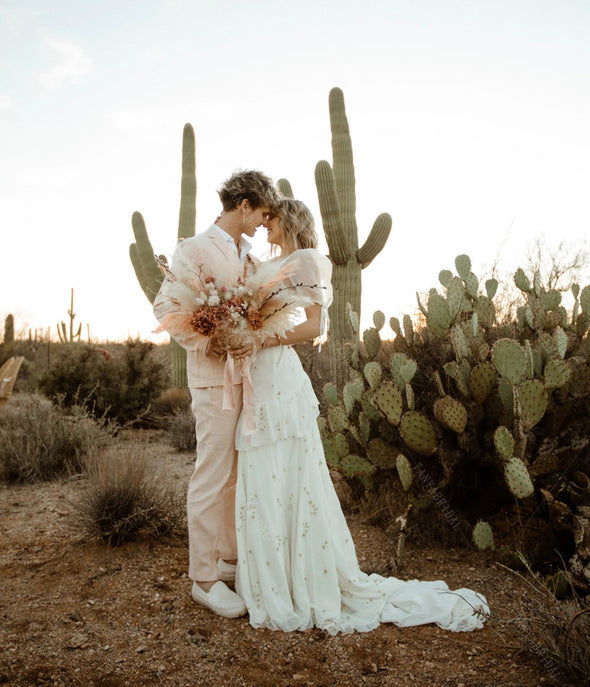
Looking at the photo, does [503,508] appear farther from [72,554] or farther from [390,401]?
[72,554]

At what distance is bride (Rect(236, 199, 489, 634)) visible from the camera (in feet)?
9.55

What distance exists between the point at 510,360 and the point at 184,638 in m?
2.33

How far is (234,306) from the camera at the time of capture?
2670mm

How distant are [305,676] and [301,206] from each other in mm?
2253

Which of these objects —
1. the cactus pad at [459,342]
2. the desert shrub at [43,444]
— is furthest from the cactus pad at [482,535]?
the desert shrub at [43,444]

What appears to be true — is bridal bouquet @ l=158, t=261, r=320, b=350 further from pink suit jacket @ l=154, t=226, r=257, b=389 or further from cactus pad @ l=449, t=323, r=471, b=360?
cactus pad @ l=449, t=323, r=471, b=360

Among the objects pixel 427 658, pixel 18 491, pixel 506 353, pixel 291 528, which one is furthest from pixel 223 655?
pixel 18 491

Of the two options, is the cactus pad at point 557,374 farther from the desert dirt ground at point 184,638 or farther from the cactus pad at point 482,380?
the desert dirt ground at point 184,638

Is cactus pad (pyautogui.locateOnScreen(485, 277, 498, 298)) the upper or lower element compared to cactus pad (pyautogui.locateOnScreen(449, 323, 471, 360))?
upper

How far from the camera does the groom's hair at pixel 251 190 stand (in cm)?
307

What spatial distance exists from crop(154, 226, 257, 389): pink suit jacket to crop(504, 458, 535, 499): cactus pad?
1.71m

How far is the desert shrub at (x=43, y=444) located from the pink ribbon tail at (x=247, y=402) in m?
3.11

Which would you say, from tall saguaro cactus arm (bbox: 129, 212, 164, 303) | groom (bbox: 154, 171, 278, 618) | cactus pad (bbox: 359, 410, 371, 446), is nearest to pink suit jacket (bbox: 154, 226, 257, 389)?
groom (bbox: 154, 171, 278, 618)

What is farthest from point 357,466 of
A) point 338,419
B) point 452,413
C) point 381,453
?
point 452,413
